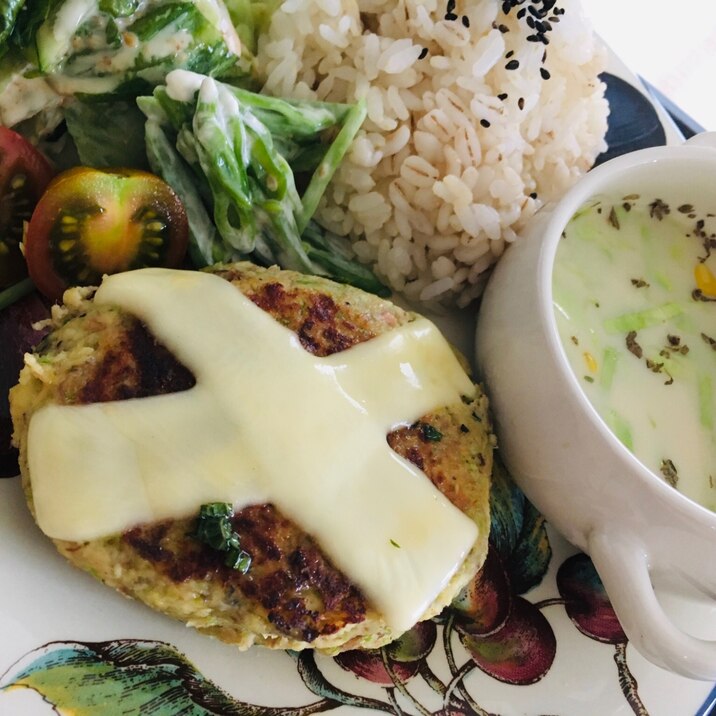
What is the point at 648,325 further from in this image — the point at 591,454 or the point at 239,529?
the point at 239,529

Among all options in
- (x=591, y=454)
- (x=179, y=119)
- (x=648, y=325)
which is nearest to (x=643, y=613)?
(x=591, y=454)

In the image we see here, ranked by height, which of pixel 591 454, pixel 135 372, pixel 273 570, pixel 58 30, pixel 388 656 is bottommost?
pixel 388 656

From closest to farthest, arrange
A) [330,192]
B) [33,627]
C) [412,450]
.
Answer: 1. [33,627]
2. [412,450]
3. [330,192]

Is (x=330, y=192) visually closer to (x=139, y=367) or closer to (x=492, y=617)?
(x=139, y=367)

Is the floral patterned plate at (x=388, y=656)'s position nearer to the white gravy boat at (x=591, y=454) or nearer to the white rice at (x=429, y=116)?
the white gravy boat at (x=591, y=454)

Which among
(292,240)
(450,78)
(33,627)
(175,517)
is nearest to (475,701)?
(175,517)
